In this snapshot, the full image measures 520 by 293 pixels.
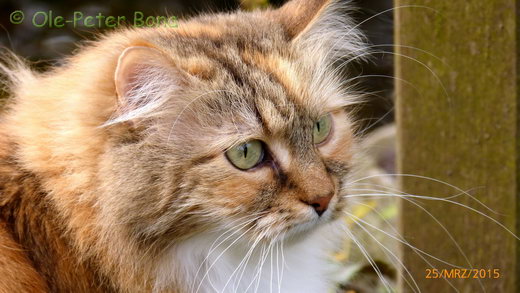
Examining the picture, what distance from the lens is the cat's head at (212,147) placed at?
6.66 feet

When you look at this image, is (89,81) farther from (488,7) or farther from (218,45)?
(488,7)

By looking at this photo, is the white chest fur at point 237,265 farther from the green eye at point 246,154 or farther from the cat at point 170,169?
the green eye at point 246,154

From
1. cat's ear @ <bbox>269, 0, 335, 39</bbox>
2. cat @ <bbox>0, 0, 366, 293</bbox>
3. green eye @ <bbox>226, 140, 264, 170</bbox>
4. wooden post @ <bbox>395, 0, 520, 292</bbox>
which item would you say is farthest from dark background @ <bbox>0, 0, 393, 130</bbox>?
green eye @ <bbox>226, 140, 264, 170</bbox>

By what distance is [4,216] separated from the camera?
2145mm

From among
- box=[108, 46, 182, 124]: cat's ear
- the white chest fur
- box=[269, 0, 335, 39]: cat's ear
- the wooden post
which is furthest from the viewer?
the wooden post

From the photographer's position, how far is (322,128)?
230 centimetres

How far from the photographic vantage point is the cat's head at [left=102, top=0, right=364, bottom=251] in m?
2.03

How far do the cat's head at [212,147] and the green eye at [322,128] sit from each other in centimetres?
6

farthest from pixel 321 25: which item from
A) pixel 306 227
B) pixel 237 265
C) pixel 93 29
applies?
pixel 93 29

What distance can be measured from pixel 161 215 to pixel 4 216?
50 cm

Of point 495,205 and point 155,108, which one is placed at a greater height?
point 155,108

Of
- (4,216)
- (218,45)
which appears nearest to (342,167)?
(218,45)

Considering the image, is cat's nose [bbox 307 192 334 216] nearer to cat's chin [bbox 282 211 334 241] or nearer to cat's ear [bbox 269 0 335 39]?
cat's chin [bbox 282 211 334 241]
